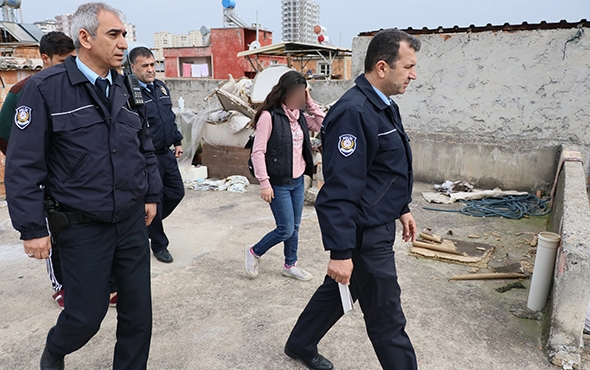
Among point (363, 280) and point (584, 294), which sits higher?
point (363, 280)

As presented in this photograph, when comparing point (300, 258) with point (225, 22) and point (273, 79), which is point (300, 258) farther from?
point (225, 22)

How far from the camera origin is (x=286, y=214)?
355 cm

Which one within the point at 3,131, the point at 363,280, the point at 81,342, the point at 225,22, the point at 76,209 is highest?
the point at 225,22

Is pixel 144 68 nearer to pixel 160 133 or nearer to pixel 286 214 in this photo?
pixel 160 133

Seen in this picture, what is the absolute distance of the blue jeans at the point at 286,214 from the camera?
3.54m

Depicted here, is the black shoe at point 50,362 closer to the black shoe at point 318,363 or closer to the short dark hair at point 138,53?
the black shoe at point 318,363

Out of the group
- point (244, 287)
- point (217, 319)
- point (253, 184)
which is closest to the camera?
point (217, 319)

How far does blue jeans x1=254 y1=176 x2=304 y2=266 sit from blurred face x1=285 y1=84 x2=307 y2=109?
0.60 m

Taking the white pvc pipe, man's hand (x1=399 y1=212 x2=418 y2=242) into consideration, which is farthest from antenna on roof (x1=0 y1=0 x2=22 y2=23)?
the white pvc pipe

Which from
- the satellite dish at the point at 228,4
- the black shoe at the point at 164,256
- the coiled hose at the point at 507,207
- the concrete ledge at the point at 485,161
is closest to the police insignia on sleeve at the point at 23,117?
the black shoe at the point at 164,256

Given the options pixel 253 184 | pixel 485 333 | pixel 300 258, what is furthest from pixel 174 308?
pixel 253 184

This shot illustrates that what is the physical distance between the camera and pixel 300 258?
4.36 m

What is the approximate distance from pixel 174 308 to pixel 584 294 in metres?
2.78

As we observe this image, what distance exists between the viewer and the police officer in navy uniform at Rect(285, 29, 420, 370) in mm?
2004
